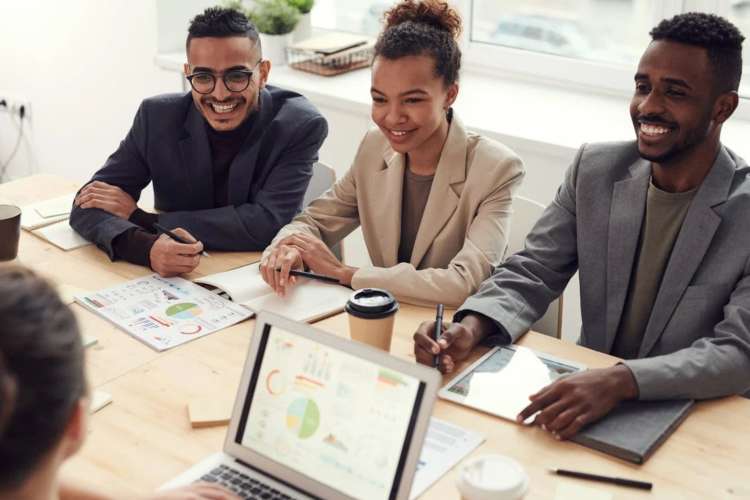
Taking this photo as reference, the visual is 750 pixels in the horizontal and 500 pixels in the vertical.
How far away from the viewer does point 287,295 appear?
2.09 metres

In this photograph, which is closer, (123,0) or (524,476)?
(524,476)

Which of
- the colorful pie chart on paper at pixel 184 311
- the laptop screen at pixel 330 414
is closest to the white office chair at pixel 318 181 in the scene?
the colorful pie chart on paper at pixel 184 311

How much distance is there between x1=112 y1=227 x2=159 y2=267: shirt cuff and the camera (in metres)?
2.27

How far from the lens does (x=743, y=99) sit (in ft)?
10.3

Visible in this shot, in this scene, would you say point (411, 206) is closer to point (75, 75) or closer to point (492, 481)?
point (492, 481)

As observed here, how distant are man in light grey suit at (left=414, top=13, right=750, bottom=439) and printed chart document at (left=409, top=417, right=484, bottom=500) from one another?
20 cm

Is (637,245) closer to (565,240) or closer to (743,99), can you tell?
(565,240)

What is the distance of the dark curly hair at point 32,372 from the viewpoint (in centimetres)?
92

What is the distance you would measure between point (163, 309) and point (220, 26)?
81 centimetres

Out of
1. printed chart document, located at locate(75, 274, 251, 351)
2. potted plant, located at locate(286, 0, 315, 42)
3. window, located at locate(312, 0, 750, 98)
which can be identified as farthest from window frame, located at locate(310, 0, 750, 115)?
printed chart document, located at locate(75, 274, 251, 351)

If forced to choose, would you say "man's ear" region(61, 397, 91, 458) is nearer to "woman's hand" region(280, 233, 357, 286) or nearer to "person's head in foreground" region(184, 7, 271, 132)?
"woman's hand" region(280, 233, 357, 286)

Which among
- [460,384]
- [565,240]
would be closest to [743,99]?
[565,240]

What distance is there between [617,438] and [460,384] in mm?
298

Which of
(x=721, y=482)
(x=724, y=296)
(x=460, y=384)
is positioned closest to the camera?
(x=721, y=482)
